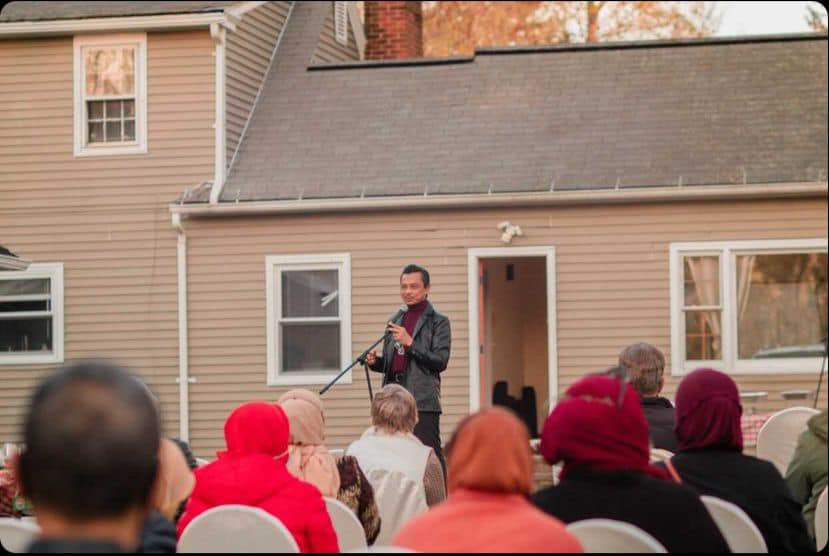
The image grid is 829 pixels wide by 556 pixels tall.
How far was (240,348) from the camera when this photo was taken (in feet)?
48.1

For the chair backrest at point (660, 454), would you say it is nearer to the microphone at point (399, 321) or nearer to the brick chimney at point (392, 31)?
the microphone at point (399, 321)

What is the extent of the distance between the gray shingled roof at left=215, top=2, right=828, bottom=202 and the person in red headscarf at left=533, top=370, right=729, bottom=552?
1057 centimetres

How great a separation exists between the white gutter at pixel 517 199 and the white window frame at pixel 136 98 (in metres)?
1.12

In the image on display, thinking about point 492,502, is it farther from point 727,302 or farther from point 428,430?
point 727,302

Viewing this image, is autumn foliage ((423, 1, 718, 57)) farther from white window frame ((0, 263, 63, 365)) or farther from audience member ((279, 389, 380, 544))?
audience member ((279, 389, 380, 544))

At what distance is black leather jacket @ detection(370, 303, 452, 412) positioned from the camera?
8.31 metres

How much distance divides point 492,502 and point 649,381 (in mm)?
3426

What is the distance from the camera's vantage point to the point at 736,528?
3.90 metres

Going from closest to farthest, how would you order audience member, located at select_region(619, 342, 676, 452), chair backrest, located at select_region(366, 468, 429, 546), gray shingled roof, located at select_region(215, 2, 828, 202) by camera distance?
chair backrest, located at select_region(366, 468, 429, 546)
audience member, located at select_region(619, 342, 676, 452)
gray shingled roof, located at select_region(215, 2, 828, 202)

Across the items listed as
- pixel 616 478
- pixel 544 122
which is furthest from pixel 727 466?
pixel 544 122

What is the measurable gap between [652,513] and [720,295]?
1071cm

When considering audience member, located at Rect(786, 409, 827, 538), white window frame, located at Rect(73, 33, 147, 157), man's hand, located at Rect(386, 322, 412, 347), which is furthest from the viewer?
white window frame, located at Rect(73, 33, 147, 157)

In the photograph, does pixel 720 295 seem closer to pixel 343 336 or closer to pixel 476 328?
pixel 476 328

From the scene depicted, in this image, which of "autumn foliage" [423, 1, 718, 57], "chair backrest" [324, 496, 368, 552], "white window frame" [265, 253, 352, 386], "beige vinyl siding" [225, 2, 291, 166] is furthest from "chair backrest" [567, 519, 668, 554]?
"autumn foliage" [423, 1, 718, 57]
